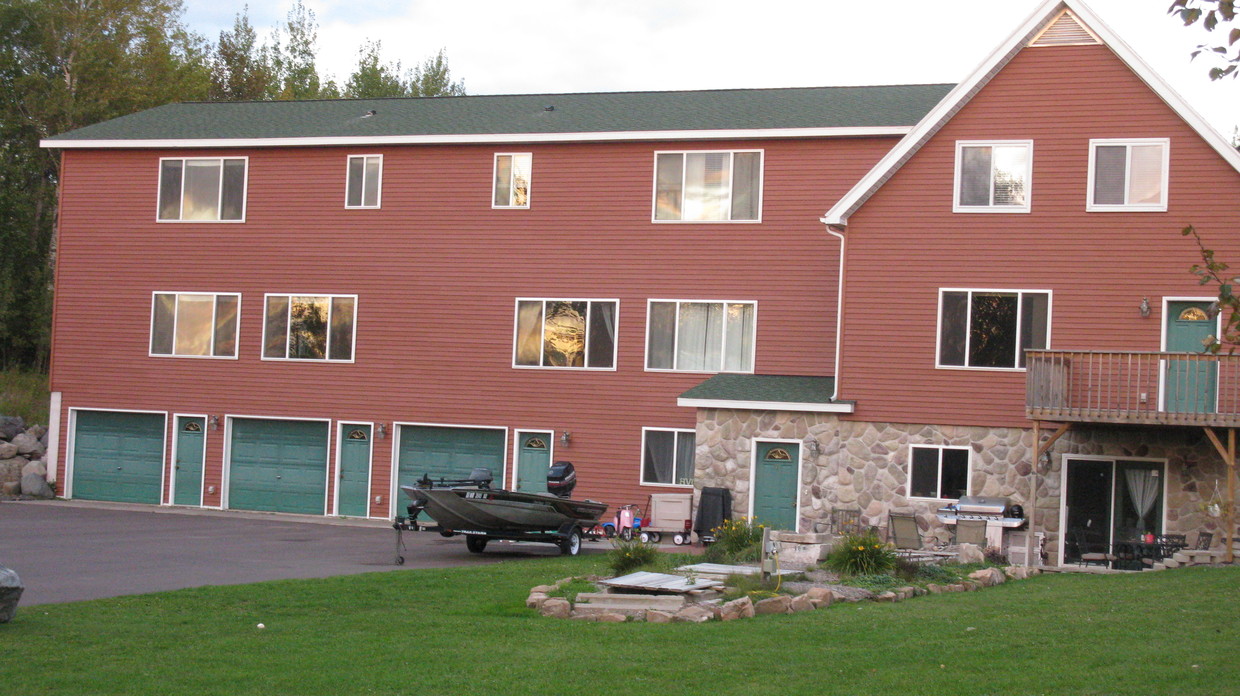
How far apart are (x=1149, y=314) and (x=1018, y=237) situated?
2.49m

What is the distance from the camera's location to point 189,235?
28516mm

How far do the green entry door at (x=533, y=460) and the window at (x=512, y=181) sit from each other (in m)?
4.92

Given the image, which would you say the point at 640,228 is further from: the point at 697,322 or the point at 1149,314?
the point at 1149,314

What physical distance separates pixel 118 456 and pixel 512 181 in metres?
11.4

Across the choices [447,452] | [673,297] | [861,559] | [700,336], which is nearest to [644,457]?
[700,336]

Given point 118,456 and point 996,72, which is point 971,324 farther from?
point 118,456

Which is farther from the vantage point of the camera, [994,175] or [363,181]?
[363,181]

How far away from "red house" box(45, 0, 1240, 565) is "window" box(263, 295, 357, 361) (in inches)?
2.7

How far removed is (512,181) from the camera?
26.5m

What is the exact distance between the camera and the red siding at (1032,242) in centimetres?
2070

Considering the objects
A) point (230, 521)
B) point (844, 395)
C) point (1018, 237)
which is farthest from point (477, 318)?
point (1018, 237)

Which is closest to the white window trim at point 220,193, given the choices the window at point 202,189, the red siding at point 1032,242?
the window at point 202,189

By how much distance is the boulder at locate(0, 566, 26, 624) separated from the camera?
1081cm

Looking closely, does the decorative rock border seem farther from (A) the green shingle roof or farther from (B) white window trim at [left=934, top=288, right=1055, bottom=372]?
(A) the green shingle roof
